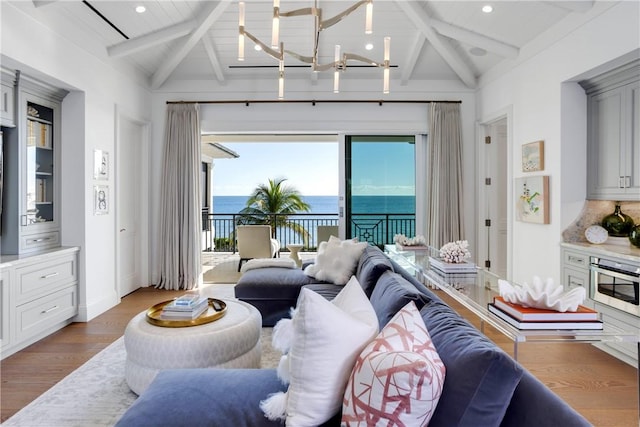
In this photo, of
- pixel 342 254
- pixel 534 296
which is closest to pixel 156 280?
pixel 342 254

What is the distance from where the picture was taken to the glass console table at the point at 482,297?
4.82 feet

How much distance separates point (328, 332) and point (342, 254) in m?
2.36

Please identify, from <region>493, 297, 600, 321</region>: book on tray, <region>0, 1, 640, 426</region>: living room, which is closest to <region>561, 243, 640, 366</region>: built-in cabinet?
<region>0, 1, 640, 426</region>: living room

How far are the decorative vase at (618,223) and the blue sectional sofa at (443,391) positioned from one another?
266 centimetres

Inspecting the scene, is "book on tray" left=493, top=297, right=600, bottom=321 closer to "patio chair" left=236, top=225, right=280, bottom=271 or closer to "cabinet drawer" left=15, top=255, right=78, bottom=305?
"cabinet drawer" left=15, top=255, right=78, bottom=305

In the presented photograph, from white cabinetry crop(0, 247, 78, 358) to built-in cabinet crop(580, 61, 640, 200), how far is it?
16.4 feet

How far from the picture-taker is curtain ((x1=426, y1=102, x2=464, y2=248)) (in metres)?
5.44

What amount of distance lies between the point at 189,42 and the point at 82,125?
1541mm

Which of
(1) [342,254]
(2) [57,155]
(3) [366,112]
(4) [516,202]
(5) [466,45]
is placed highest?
(5) [466,45]

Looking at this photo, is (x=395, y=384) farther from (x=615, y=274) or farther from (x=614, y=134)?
(x=614, y=134)

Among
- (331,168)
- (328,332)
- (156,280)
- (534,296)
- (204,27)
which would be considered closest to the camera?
(328,332)

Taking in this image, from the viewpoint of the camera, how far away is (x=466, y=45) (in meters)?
4.79

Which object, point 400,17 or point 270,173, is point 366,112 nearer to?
point 400,17

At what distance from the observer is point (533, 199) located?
4.16m
